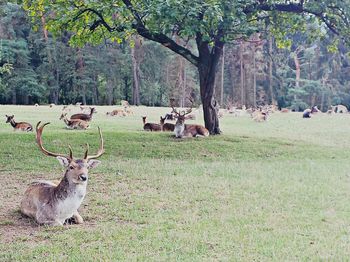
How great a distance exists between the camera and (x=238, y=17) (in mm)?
11109

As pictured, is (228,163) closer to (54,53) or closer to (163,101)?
(54,53)

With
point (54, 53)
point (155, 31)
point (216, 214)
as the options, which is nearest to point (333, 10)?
point (155, 31)

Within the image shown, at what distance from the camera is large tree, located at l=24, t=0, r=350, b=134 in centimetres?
1032

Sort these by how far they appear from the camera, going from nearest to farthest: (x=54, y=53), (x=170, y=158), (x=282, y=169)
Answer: (x=282, y=169), (x=170, y=158), (x=54, y=53)

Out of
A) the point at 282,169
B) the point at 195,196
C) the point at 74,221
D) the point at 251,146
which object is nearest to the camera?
the point at 74,221

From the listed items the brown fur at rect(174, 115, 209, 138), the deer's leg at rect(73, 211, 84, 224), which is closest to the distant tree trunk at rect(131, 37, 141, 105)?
the brown fur at rect(174, 115, 209, 138)

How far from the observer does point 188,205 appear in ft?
21.3

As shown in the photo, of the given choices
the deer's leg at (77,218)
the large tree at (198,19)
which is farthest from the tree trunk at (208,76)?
the deer's leg at (77,218)

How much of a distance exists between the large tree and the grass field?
8.89 feet

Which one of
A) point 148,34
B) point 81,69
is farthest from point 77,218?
point 81,69

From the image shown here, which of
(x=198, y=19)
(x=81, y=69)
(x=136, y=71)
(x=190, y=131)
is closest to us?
(x=198, y=19)

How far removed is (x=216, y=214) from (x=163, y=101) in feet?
141

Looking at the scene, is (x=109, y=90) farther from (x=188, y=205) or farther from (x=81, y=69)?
(x=188, y=205)

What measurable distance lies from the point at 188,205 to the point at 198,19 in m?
5.24
